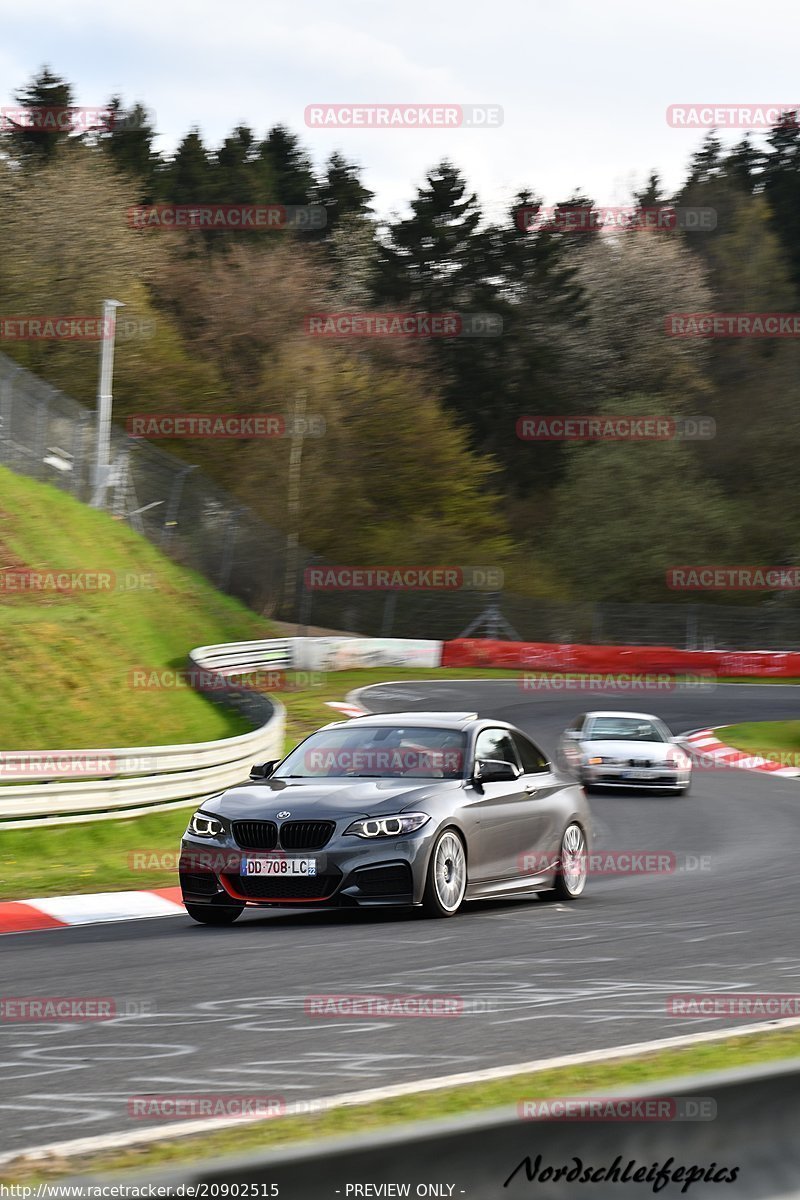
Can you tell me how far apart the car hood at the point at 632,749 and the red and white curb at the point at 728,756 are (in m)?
4.49

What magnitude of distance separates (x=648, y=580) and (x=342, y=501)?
11164mm

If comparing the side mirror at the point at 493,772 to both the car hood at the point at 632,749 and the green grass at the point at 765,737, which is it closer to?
the car hood at the point at 632,749

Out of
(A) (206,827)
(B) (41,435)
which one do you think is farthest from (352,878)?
(B) (41,435)

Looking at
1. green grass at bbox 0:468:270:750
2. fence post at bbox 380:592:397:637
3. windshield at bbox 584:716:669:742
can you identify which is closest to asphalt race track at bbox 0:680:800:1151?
windshield at bbox 584:716:669:742

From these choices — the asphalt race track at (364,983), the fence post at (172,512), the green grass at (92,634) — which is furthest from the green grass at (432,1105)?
the fence post at (172,512)

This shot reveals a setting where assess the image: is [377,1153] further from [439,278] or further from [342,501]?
[439,278]

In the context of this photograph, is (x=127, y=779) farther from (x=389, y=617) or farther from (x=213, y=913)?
(x=389, y=617)

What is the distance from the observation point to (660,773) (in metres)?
21.9

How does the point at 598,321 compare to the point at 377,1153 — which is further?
the point at 598,321

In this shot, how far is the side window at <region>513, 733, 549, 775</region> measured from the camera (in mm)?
11945

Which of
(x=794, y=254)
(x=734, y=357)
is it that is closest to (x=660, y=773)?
(x=734, y=357)

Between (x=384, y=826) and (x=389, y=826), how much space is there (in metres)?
0.03

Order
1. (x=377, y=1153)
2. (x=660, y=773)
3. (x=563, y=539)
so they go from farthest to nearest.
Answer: (x=563, y=539) < (x=660, y=773) < (x=377, y=1153)

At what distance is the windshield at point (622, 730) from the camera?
23.0m
